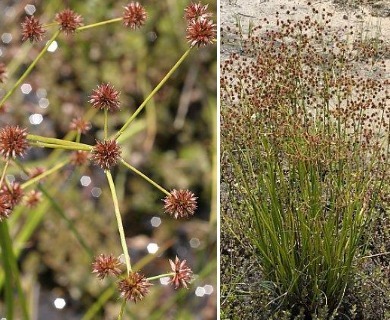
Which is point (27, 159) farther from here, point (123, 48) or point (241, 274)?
point (241, 274)

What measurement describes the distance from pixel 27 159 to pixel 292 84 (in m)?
0.78

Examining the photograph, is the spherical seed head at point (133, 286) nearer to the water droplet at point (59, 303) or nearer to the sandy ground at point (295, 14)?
the sandy ground at point (295, 14)

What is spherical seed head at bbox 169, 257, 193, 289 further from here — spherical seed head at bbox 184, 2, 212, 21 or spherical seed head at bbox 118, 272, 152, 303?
spherical seed head at bbox 184, 2, 212, 21

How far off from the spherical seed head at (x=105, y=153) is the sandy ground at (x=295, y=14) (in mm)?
584

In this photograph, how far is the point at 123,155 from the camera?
163 cm

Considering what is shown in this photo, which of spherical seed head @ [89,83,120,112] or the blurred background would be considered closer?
spherical seed head @ [89,83,120,112]

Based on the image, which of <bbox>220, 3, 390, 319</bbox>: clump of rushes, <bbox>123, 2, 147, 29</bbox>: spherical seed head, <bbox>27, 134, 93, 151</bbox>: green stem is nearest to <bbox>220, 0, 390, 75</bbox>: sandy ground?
<bbox>220, 3, 390, 319</bbox>: clump of rushes

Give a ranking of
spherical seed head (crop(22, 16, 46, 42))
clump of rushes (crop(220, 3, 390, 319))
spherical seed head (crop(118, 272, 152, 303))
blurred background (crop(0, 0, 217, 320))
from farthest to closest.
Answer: blurred background (crop(0, 0, 217, 320)), clump of rushes (crop(220, 3, 390, 319)), spherical seed head (crop(22, 16, 46, 42)), spherical seed head (crop(118, 272, 152, 303))

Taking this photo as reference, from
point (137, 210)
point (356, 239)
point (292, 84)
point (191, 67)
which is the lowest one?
point (137, 210)

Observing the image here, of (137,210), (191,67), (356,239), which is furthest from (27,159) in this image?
(356,239)

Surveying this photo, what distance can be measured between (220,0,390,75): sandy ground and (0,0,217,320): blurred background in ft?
1.23

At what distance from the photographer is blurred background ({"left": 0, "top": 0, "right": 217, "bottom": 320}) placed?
1542mm

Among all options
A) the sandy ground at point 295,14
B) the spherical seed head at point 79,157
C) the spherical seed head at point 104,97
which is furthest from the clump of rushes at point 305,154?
the spherical seed head at point 104,97

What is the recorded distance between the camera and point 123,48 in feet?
5.71
